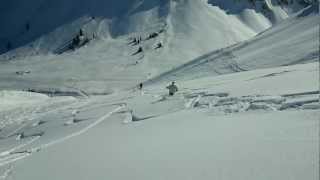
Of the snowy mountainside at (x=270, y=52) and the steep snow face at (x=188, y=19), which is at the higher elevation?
the steep snow face at (x=188, y=19)

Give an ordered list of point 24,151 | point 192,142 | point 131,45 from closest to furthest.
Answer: point 192,142 → point 24,151 → point 131,45

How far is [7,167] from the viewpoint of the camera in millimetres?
15516

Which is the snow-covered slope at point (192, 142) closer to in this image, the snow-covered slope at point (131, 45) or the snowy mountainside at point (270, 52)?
the snowy mountainside at point (270, 52)

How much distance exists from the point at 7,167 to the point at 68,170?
3.21 metres

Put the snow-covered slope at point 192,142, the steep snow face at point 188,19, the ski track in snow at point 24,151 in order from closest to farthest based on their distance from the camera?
the snow-covered slope at point 192,142
the ski track in snow at point 24,151
the steep snow face at point 188,19

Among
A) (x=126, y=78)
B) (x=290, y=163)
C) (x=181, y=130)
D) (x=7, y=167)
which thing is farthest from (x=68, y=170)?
(x=126, y=78)

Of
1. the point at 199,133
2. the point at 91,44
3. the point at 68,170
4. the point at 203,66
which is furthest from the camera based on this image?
the point at 91,44

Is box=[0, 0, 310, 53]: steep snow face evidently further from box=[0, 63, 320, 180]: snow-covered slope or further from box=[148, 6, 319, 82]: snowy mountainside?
box=[0, 63, 320, 180]: snow-covered slope

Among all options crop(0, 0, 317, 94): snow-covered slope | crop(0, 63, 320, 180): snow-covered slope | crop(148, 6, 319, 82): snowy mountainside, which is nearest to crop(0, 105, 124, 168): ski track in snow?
crop(0, 63, 320, 180): snow-covered slope

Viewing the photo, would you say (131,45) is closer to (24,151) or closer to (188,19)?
(188,19)

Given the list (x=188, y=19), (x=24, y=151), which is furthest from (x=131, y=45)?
(x=24, y=151)

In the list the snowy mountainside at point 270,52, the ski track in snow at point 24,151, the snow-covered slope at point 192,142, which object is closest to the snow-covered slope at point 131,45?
the snowy mountainside at point 270,52

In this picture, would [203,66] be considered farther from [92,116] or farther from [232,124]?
[232,124]

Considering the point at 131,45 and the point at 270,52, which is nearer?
the point at 270,52
